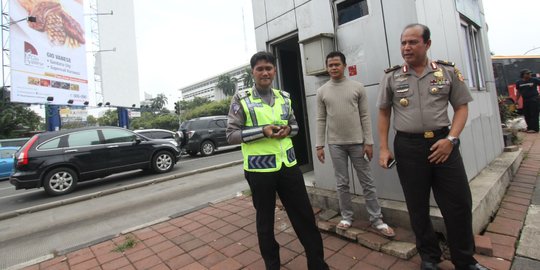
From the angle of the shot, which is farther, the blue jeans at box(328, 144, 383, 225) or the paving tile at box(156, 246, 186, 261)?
the paving tile at box(156, 246, 186, 261)

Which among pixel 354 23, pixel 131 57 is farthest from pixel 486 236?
pixel 131 57

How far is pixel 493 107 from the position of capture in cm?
507

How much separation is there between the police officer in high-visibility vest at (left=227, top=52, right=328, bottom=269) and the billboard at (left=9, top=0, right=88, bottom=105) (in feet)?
59.8

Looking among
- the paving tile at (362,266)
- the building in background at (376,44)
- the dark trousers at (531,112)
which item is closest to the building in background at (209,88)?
the dark trousers at (531,112)

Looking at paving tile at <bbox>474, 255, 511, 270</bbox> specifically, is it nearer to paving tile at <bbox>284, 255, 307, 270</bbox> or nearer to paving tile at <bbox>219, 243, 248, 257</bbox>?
paving tile at <bbox>284, 255, 307, 270</bbox>

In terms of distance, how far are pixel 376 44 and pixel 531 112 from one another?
7.79 m

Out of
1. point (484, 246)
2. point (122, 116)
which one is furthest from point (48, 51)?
point (484, 246)

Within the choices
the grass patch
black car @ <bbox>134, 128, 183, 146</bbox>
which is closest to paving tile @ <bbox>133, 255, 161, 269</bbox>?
the grass patch

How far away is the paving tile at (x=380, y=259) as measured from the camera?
8.16ft

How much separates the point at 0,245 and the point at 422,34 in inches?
232

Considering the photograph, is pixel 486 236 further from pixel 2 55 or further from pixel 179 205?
pixel 2 55

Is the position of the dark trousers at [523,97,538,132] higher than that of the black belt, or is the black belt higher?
the dark trousers at [523,97,538,132]

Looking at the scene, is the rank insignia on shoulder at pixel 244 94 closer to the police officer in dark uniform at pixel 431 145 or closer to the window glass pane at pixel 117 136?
the police officer in dark uniform at pixel 431 145

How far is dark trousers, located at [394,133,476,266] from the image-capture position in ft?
7.14
